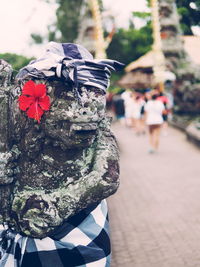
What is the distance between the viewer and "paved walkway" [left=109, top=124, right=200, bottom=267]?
441 centimetres

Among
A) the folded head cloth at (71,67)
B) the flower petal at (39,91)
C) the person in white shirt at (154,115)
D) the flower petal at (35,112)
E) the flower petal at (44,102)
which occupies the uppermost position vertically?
the folded head cloth at (71,67)

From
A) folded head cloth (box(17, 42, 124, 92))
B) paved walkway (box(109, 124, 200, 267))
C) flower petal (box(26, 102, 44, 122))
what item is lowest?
paved walkway (box(109, 124, 200, 267))

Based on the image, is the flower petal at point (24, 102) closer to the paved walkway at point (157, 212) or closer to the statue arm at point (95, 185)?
the statue arm at point (95, 185)

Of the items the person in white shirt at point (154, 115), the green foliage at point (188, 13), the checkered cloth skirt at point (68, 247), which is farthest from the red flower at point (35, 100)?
the person in white shirt at point (154, 115)

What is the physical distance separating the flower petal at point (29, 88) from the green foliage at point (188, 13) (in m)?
1.81

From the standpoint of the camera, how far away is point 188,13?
3.50 meters

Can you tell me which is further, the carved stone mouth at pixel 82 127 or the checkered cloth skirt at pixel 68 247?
the checkered cloth skirt at pixel 68 247

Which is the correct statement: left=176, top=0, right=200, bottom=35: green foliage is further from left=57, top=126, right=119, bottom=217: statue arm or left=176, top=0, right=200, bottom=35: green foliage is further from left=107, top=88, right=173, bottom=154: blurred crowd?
left=107, top=88, right=173, bottom=154: blurred crowd

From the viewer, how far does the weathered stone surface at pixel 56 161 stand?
2.07 metres

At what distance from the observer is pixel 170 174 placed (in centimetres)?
872

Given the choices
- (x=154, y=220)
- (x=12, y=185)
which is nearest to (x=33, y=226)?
(x=12, y=185)

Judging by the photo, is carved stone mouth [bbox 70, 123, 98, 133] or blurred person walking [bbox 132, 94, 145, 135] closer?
carved stone mouth [bbox 70, 123, 98, 133]

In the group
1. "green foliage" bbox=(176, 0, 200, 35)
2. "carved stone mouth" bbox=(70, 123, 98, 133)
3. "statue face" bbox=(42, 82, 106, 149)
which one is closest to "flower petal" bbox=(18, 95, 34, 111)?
"statue face" bbox=(42, 82, 106, 149)

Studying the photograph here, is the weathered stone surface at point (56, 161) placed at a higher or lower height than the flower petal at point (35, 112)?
lower
